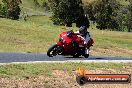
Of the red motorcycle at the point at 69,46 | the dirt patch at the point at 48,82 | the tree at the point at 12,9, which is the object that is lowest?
the dirt patch at the point at 48,82

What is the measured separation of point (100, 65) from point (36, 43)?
24.2m

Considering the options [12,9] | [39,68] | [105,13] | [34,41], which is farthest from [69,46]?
[12,9]

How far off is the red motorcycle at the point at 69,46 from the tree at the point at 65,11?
297ft

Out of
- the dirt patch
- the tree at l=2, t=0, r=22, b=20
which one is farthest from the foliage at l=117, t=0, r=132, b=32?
the dirt patch

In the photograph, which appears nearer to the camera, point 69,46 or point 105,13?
point 69,46

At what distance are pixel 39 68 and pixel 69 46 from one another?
19.2 feet

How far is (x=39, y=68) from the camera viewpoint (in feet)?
47.6

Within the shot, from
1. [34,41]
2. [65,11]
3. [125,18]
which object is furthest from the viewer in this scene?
[125,18]

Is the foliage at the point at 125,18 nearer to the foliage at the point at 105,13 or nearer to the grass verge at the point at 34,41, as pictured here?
the foliage at the point at 105,13

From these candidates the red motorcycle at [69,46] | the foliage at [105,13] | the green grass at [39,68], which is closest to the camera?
the green grass at [39,68]

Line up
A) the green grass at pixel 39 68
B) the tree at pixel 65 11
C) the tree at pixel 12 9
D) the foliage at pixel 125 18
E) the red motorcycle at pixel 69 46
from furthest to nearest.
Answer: the foliage at pixel 125 18 < the tree at pixel 12 9 < the tree at pixel 65 11 < the red motorcycle at pixel 69 46 < the green grass at pixel 39 68

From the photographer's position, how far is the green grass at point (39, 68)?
43.1 ft

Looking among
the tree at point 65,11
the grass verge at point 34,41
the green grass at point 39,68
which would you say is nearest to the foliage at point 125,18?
the tree at point 65,11

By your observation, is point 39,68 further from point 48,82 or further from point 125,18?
point 125,18
